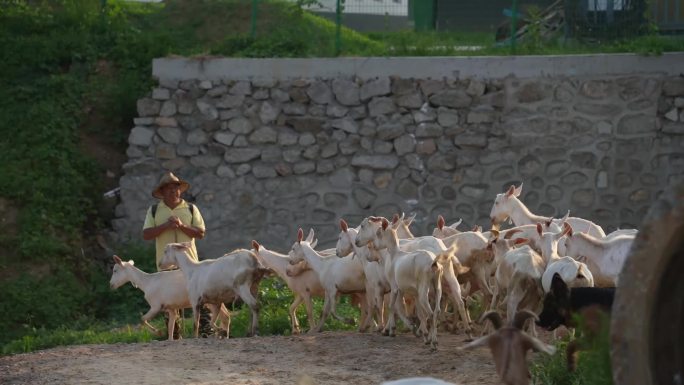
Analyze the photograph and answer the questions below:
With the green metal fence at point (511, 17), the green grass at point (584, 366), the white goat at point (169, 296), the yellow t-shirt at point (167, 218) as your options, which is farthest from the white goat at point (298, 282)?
the green metal fence at point (511, 17)

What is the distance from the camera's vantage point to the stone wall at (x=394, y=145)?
15633 mm

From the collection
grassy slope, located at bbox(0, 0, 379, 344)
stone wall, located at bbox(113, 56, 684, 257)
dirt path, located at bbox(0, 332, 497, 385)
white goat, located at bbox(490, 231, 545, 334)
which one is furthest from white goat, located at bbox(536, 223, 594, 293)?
grassy slope, located at bbox(0, 0, 379, 344)

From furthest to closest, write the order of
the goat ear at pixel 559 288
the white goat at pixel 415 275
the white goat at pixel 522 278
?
the white goat at pixel 415 275 < the white goat at pixel 522 278 < the goat ear at pixel 559 288

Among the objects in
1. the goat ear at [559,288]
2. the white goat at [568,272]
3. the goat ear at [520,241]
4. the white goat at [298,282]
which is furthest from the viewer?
the white goat at [298,282]

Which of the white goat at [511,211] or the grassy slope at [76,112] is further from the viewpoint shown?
the grassy slope at [76,112]

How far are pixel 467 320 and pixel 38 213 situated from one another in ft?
22.0

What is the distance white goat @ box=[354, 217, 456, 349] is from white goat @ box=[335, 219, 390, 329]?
0.19 metres

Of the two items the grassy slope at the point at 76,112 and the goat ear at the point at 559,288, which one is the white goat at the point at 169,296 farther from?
the goat ear at the point at 559,288

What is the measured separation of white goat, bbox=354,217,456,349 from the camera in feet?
33.7

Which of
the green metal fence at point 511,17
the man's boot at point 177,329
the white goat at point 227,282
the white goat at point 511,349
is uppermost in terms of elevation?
the green metal fence at point 511,17

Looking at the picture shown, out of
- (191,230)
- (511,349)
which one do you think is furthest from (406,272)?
(511,349)

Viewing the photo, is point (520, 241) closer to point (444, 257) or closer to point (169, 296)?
point (444, 257)

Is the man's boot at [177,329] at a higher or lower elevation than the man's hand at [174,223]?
lower

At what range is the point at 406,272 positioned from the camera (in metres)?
10.5
